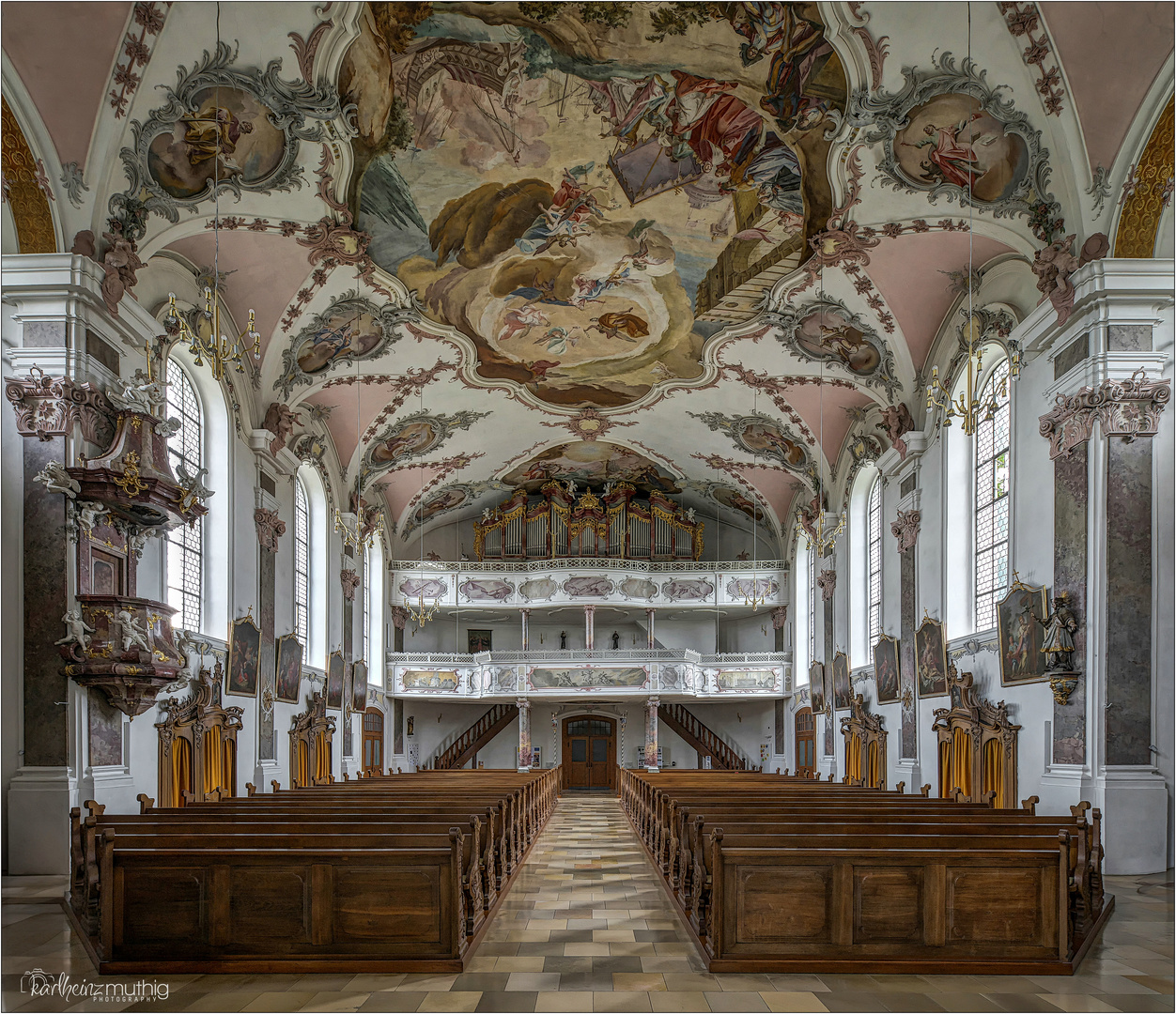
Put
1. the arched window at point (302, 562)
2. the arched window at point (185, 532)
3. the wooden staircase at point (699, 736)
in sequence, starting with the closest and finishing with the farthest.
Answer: the arched window at point (185, 532), the arched window at point (302, 562), the wooden staircase at point (699, 736)

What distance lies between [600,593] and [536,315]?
13515 mm

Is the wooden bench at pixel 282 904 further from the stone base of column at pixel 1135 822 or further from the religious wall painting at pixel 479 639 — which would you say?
the religious wall painting at pixel 479 639

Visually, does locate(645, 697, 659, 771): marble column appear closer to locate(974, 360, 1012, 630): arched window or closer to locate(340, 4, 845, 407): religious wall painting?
locate(340, 4, 845, 407): religious wall painting

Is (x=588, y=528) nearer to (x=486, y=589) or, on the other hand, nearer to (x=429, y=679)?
(x=486, y=589)

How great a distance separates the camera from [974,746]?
52.6 ft

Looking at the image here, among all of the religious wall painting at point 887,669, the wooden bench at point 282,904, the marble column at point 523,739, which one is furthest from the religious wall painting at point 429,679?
the wooden bench at point 282,904

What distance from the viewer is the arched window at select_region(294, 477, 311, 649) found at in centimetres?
2208

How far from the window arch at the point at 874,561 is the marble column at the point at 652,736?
9.80 meters

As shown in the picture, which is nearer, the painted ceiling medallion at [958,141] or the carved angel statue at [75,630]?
the carved angel statue at [75,630]

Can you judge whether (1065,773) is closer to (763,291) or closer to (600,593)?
(763,291)

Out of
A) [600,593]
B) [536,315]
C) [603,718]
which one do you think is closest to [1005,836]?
[536,315]

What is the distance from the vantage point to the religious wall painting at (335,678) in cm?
2370

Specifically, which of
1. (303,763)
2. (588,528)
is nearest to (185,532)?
(303,763)

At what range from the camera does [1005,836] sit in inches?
318
